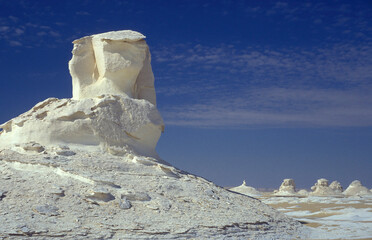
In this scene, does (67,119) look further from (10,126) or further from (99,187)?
(99,187)

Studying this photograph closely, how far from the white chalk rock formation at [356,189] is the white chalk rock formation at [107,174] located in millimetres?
28710

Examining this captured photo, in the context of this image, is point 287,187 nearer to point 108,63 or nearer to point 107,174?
point 108,63

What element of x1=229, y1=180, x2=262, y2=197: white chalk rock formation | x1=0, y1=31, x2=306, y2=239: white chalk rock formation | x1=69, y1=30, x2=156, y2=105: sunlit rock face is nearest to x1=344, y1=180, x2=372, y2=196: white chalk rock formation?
x1=229, y1=180, x2=262, y2=197: white chalk rock formation

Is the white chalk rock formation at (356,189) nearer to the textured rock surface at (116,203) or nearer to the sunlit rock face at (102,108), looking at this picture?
the textured rock surface at (116,203)

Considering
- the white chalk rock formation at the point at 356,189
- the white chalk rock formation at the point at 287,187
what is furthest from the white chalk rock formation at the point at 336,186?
the white chalk rock formation at the point at 287,187

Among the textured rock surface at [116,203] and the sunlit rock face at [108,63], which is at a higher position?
the sunlit rock face at [108,63]

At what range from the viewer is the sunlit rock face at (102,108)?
1227 cm

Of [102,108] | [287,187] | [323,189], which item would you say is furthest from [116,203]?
[287,187]

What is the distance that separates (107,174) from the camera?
1112 centimetres

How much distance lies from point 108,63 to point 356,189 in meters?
32.2

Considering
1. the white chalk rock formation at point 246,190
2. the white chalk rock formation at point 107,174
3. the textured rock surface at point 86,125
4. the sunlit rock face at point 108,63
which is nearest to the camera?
the white chalk rock formation at point 107,174

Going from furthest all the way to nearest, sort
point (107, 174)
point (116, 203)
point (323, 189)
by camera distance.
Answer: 1. point (323, 189)
2. point (107, 174)
3. point (116, 203)

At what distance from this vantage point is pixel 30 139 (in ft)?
40.0

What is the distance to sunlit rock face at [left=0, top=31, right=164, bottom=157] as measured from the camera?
1227cm
